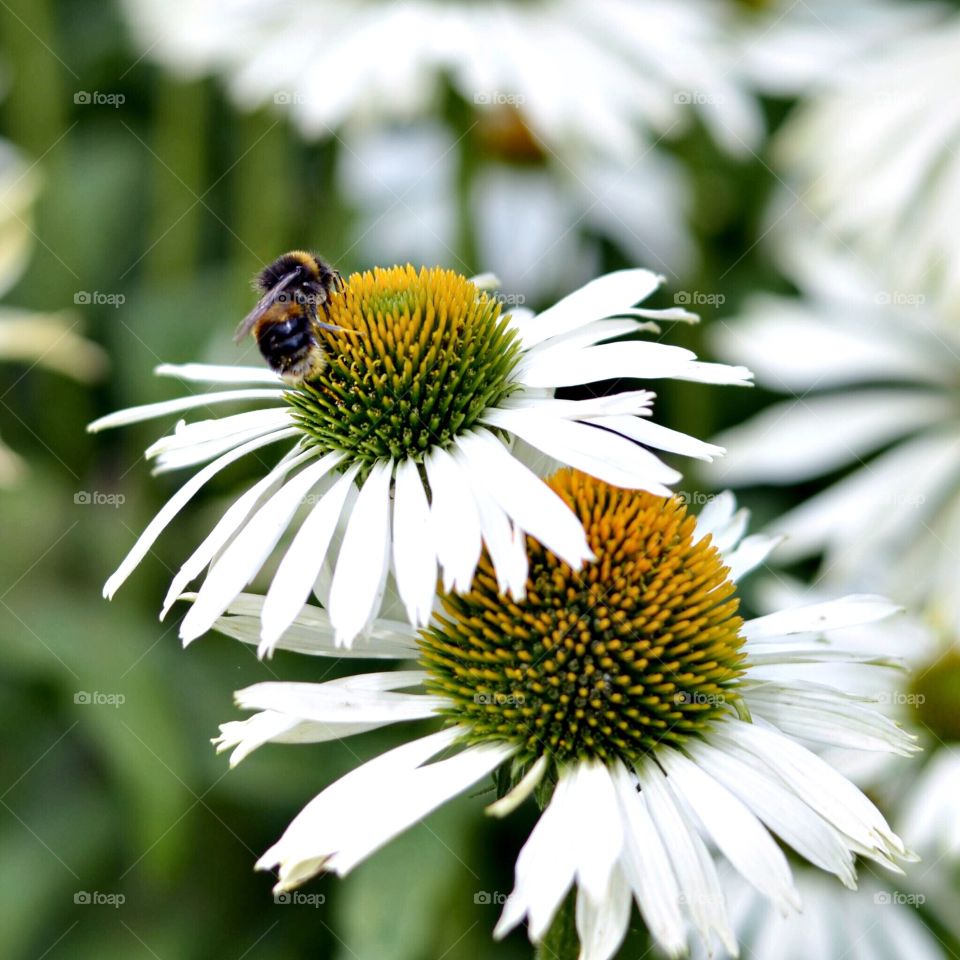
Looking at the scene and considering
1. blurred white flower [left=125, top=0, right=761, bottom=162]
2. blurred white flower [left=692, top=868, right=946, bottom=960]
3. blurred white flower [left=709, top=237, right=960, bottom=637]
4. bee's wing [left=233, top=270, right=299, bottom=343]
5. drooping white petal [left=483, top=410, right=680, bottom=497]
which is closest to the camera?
drooping white petal [left=483, top=410, right=680, bottom=497]

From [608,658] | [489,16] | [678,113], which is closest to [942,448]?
[678,113]

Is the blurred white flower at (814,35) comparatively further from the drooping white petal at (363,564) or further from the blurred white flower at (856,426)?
the drooping white petal at (363,564)

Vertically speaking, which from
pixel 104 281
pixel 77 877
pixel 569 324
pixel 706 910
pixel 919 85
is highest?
pixel 919 85

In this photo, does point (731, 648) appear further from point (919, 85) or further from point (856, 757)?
point (919, 85)

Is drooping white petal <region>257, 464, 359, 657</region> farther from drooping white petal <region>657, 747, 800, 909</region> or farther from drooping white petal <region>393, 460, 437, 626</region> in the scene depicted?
drooping white petal <region>657, 747, 800, 909</region>

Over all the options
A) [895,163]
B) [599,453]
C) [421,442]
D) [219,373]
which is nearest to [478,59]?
[895,163]

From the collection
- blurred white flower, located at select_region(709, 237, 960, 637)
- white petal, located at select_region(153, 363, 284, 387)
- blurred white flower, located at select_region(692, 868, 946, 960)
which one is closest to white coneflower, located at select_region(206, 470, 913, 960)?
white petal, located at select_region(153, 363, 284, 387)

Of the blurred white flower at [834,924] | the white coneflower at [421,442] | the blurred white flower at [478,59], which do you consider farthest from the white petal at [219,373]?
the blurred white flower at [478,59]
